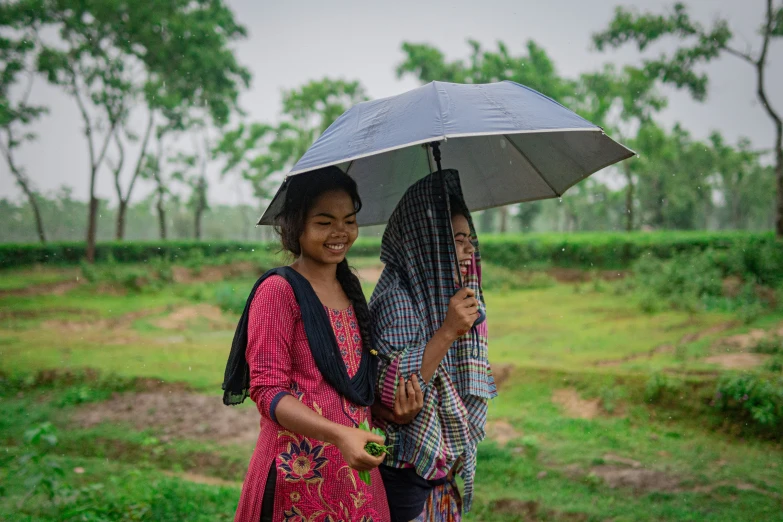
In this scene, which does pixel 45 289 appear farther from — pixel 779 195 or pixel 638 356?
pixel 779 195

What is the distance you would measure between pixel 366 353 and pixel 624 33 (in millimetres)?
10934

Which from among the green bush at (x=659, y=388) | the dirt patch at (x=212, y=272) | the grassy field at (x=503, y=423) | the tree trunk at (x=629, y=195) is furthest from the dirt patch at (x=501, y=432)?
the tree trunk at (x=629, y=195)

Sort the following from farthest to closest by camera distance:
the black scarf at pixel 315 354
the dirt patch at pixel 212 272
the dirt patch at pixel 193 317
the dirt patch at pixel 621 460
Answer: the dirt patch at pixel 212 272 → the dirt patch at pixel 193 317 → the dirt patch at pixel 621 460 → the black scarf at pixel 315 354

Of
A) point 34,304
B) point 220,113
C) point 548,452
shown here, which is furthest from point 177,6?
point 548,452

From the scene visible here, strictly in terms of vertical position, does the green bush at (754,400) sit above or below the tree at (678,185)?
below

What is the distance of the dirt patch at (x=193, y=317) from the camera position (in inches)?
426

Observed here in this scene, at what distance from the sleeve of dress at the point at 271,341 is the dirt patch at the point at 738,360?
594 cm

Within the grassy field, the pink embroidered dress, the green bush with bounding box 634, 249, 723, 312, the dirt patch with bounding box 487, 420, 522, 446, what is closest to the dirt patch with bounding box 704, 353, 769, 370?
the grassy field

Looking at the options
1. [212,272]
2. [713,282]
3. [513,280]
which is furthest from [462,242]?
[212,272]

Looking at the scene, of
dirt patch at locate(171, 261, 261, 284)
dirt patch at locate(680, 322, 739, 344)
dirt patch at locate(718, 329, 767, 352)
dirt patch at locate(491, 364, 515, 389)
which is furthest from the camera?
dirt patch at locate(171, 261, 261, 284)

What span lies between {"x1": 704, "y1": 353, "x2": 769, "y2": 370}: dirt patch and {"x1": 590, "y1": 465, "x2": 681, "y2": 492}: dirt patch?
2.25 meters

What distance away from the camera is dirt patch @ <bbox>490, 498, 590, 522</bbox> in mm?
3969

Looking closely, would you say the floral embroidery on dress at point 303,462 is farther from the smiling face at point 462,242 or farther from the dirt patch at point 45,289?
the dirt patch at point 45,289

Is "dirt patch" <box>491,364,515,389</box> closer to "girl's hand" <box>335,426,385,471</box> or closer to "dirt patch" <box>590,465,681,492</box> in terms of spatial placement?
"dirt patch" <box>590,465,681,492</box>
